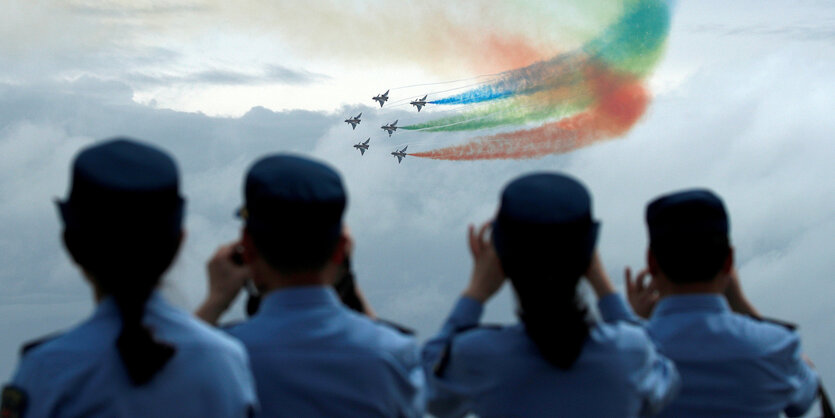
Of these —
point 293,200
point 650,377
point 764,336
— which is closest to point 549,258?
point 650,377

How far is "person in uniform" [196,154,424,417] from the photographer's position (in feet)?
19.2

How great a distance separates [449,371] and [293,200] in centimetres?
185

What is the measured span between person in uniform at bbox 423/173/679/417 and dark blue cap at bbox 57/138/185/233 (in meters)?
2.43

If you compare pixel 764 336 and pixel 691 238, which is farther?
pixel 764 336

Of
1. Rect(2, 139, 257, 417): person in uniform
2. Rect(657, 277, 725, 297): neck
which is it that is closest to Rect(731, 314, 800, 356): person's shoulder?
Rect(657, 277, 725, 297): neck

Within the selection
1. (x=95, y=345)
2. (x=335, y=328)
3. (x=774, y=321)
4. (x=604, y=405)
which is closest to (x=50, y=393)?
(x=95, y=345)

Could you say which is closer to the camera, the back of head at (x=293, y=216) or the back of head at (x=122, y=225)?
the back of head at (x=122, y=225)

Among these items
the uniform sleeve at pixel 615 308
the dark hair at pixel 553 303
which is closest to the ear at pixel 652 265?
the uniform sleeve at pixel 615 308

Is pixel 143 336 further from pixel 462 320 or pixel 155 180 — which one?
pixel 462 320

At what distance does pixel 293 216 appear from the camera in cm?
593

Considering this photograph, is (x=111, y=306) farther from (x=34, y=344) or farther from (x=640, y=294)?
(x=640, y=294)

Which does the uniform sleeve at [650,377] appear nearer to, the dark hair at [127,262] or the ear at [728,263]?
the ear at [728,263]

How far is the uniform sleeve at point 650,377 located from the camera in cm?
650

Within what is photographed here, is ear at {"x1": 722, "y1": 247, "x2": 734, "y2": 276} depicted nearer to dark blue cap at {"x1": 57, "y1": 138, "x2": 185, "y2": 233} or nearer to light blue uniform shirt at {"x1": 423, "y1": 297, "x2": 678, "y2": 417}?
light blue uniform shirt at {"x1": 423, "y1": 297, "x2": 678, "y2": 417}
